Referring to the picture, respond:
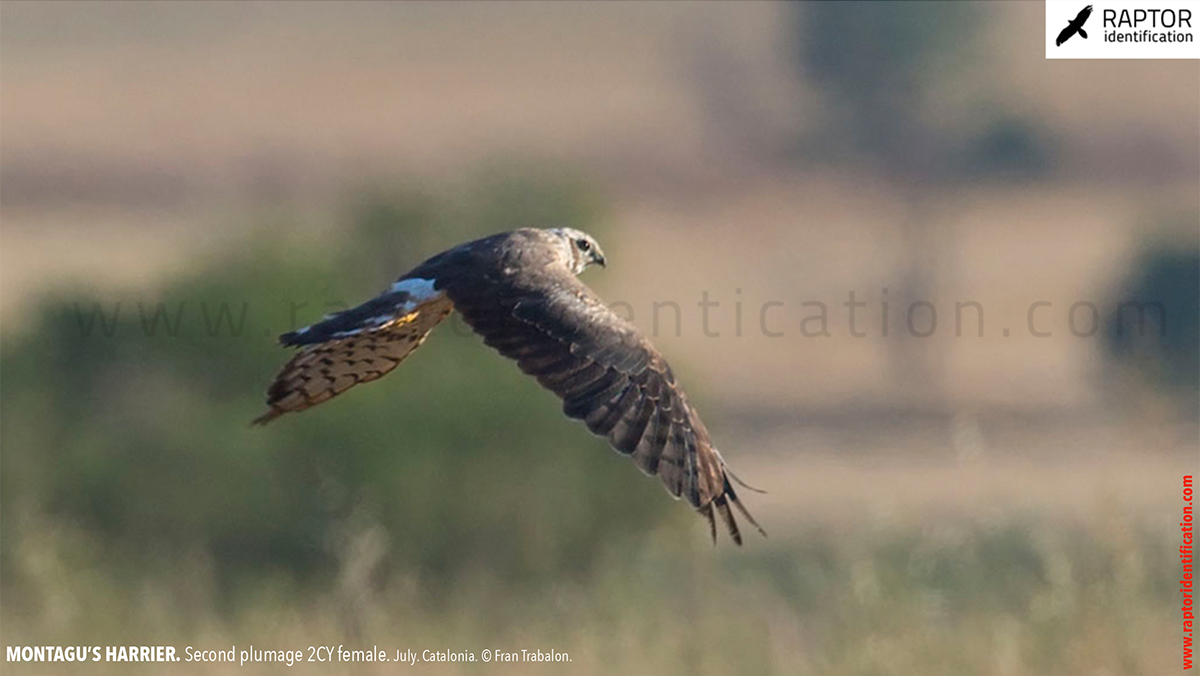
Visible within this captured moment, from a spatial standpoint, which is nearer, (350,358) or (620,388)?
(620,388)

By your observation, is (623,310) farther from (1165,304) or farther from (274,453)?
(1165,304)

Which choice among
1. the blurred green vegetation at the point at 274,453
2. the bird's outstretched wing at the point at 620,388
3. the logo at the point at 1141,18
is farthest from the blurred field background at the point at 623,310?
the logo at the point at 1141,18

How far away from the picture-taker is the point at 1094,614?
10.2 m

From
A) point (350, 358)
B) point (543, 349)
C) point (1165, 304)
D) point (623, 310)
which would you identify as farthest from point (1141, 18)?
point (543, 349)

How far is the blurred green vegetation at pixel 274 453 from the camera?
22.3 metres

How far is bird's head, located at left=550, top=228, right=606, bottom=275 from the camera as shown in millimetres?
11055

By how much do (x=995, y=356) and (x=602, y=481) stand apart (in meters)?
18.8

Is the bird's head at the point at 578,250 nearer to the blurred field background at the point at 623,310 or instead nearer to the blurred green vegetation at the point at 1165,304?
the blurred field background at the point at 623,310

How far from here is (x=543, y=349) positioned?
→ 9492mm

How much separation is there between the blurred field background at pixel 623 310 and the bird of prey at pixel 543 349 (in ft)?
2.90

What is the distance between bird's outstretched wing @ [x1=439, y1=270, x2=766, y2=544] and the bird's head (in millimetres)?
1326

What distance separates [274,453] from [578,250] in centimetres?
1219

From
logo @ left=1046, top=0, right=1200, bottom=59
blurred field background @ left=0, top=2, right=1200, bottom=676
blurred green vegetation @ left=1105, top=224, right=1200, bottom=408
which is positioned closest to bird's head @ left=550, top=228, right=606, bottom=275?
blurred field background @ left=0, top=2, right=1200, bottom=676

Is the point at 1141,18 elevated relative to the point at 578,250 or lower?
elevated
